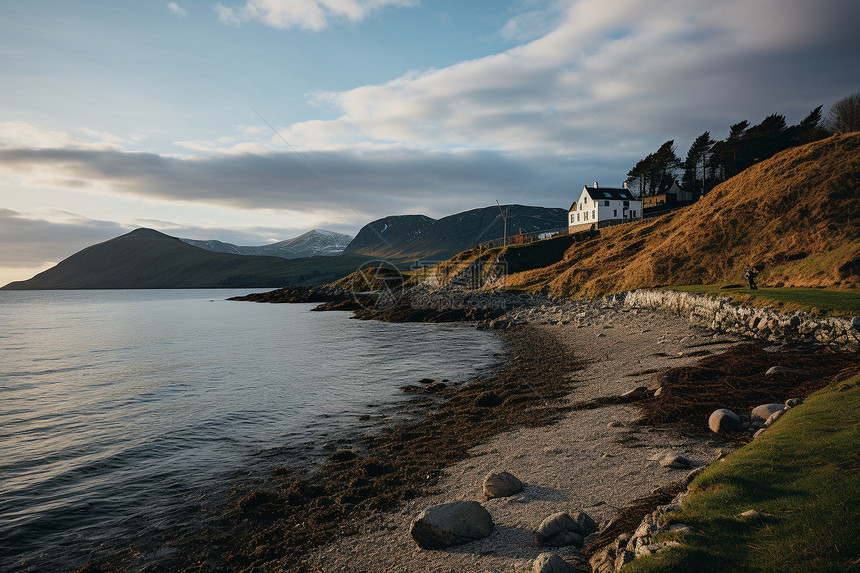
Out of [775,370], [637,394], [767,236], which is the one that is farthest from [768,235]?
[637,394]

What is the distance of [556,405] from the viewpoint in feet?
55.5

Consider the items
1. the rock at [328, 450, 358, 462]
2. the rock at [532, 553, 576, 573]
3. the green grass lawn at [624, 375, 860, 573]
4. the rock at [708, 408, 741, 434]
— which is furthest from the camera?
the rock at [328, 450, 358, 462]

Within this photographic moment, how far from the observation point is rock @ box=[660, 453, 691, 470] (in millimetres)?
9180

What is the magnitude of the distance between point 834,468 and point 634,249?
58880mm

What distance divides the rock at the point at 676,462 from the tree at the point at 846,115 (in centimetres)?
8824

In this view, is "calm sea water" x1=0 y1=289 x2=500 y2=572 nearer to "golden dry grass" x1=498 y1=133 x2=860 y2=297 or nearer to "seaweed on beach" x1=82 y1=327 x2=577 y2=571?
"seaweed on beach" x1=82 y1=327 x2=577 y2=571

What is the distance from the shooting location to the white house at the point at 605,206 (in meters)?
96.4

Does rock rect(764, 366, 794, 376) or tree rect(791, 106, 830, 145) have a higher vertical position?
tree rect(791, 106, 830, 145)

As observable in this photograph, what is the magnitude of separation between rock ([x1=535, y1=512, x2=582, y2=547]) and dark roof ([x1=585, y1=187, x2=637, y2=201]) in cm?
9966

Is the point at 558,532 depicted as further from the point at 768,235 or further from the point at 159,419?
the point at 768,235

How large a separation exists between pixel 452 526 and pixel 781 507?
5.06 meters

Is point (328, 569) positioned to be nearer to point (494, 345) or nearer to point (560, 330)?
point (494, 345)

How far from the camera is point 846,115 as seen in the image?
71125 mm

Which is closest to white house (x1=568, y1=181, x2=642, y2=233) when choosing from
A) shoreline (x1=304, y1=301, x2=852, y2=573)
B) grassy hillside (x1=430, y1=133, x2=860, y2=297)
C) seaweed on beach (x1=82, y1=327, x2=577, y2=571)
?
grassy hillside (x1=430, y1=133, x2=860, y2=297)
